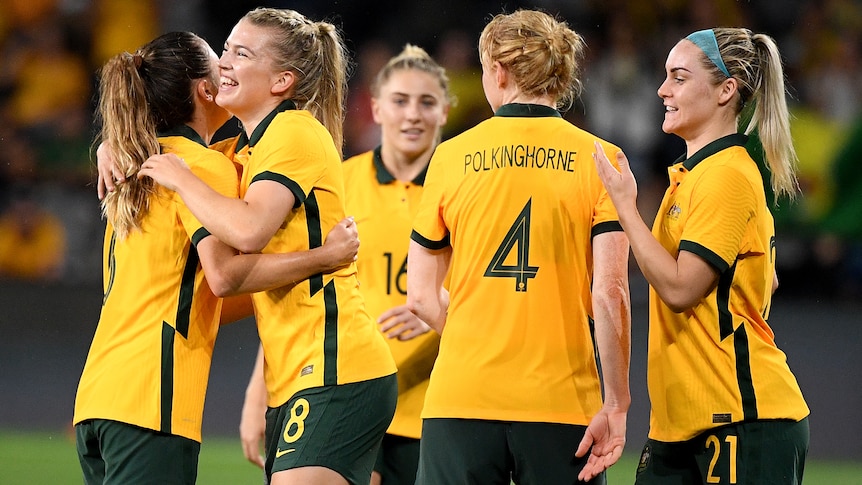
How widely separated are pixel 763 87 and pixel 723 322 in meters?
0.87

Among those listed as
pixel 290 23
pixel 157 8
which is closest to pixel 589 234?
pixel 290 23

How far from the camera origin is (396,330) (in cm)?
491

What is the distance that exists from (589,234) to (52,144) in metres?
9.53

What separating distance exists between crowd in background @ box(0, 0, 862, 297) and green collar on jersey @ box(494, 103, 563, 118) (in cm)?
706

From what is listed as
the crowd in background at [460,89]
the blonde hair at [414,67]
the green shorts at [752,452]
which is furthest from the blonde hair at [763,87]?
the crowd in background at [460,89]

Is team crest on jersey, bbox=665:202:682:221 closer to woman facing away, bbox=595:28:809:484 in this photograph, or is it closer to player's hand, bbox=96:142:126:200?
woman facing away, bbox=595:28:809:484

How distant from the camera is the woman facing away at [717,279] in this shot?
138 inches

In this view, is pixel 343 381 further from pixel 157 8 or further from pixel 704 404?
pixel 157 8

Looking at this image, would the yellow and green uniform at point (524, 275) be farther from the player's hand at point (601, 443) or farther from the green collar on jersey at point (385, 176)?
the green collar on jersey at point (385, 176)

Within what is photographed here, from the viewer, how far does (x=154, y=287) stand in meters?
3.49

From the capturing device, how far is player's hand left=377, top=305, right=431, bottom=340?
4.63 meters

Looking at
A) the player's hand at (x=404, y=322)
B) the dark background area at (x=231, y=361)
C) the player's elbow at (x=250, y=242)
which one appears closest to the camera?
the player's elbow at (x=250, y=242)

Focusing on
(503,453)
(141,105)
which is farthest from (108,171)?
(503,453)

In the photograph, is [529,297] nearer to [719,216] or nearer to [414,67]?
[719,216]
